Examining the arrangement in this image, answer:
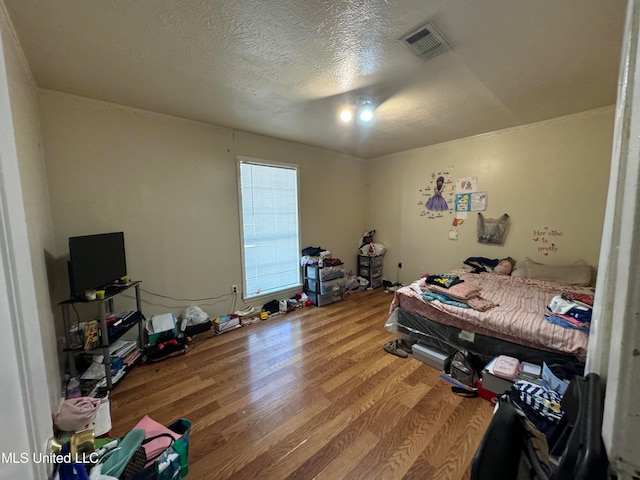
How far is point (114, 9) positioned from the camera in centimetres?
130

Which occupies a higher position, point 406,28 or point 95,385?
point 406,28

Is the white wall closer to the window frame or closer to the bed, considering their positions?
the bed

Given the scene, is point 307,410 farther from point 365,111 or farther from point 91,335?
point 365,111

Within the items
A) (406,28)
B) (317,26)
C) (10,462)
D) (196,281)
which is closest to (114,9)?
(317,26)

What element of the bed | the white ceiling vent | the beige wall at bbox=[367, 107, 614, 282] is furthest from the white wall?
the beige wall at bbox=[367, 107, 614, 282]

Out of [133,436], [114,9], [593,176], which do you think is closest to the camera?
[133,436]

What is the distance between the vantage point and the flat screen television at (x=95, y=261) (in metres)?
1.81

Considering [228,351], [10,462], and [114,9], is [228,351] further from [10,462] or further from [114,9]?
[114,9]

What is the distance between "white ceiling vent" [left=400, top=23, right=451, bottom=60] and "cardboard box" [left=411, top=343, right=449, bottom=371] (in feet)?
7.74

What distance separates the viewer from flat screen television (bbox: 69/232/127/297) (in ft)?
5.94

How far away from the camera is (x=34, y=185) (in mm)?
1631

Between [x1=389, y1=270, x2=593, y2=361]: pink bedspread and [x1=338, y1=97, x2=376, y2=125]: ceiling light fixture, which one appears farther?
[x1=338, y1=97, x2=376, y2=125]: ceiling light fixture

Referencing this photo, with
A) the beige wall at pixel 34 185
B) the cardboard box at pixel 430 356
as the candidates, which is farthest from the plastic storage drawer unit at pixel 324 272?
the beige wall at pixel 34 185

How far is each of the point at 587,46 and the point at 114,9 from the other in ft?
9.20
